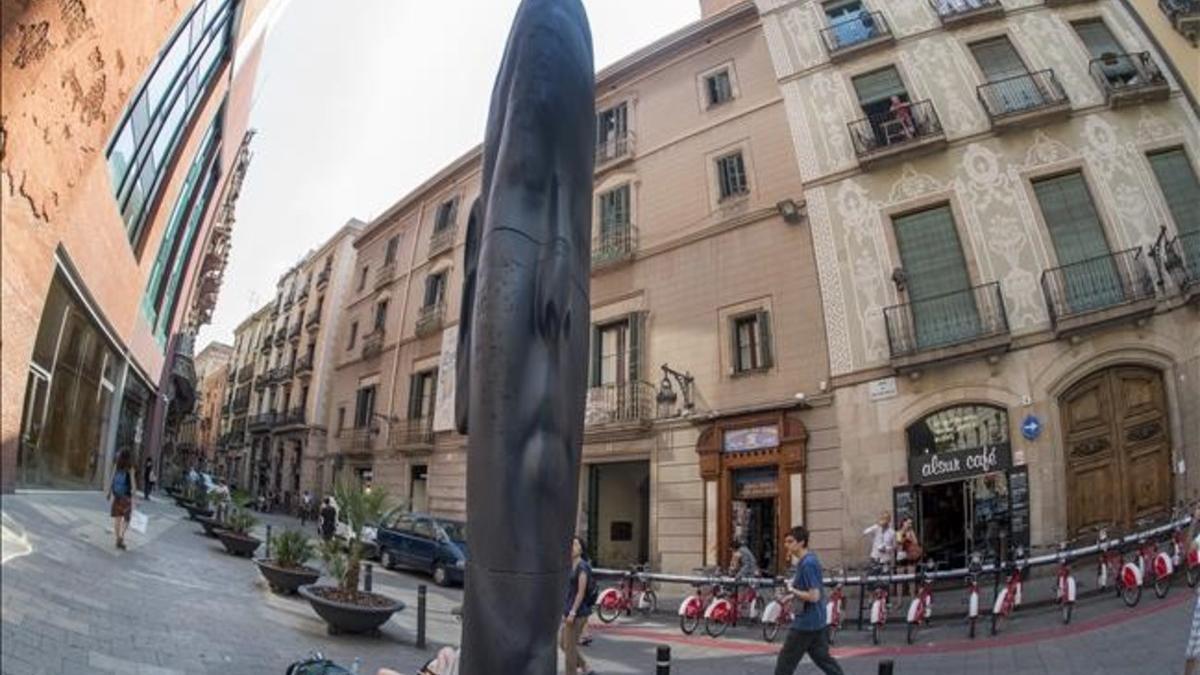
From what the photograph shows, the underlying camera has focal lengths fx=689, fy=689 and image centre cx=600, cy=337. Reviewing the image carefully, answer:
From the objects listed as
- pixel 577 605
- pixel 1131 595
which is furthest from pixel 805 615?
pixel 577 605

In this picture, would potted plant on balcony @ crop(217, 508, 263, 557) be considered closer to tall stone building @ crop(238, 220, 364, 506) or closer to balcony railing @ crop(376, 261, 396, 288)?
tall stone building @ crop(238, 220, 364, 506)

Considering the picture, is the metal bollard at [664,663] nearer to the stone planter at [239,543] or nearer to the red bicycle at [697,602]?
the red bicycle at [697,602]

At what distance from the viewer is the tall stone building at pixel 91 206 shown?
0.66 m

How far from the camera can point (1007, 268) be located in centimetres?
298

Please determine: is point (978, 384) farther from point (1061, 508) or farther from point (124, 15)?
point (124, 15)

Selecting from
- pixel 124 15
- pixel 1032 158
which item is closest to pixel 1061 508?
pixel 1032 158

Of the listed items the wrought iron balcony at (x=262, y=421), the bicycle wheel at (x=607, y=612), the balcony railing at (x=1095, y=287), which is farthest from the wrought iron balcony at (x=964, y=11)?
the bicycle wheel at (x=607, y=612)

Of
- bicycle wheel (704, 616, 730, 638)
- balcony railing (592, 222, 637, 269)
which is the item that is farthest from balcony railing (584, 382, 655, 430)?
bicycle wheel (704, 616, 730, 638)

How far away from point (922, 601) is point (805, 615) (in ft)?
2.18

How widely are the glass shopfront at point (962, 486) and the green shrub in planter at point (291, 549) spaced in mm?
2482

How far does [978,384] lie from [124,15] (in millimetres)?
3001

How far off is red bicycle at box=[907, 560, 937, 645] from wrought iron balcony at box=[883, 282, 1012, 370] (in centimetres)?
87

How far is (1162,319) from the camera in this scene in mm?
2459

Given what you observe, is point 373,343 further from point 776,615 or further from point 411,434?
point 776,615
